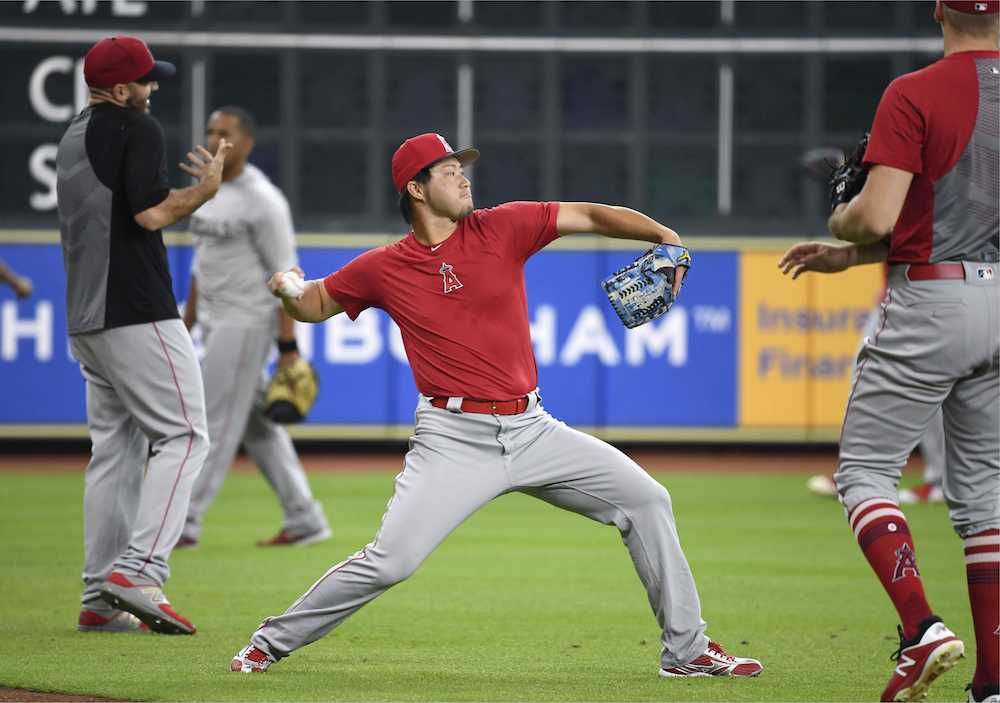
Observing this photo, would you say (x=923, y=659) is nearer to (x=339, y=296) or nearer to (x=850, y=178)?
(x=850, y=178)

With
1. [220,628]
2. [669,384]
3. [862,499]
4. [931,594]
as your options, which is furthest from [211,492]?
[669,384]

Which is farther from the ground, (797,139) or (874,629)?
(797,139)

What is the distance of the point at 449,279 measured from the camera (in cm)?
563

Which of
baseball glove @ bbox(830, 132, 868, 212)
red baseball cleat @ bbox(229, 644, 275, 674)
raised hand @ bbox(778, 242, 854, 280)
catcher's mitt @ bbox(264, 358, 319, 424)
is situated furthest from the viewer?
catcher's mitt @ bbox(264, 358, 319, 424)

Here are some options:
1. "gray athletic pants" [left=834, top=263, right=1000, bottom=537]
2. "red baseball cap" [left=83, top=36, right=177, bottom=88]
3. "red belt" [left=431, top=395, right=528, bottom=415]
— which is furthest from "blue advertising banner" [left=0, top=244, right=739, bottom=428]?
"gray athletic pants" [left=834, top=263, right=1000, bottom=537]

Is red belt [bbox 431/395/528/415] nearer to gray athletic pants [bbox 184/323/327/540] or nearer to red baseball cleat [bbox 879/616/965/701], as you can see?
red baseball cleat [bbox 879/616/965/701]

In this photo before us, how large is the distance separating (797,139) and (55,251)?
21.7 feet

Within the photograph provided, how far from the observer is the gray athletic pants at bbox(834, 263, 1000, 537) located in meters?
4.99

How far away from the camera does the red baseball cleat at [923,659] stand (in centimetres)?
480

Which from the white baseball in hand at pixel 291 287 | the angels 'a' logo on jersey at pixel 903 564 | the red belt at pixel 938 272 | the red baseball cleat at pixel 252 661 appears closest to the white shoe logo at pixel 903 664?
the angels 'a' logo on jersey at pixel 903 564

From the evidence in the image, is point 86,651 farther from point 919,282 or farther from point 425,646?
point 919,282

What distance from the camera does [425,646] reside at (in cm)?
638

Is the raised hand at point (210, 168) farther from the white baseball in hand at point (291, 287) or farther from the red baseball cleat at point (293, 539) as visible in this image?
the red baseball cleat at point (293, 539)

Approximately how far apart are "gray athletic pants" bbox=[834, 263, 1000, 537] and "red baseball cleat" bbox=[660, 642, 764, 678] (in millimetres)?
840
